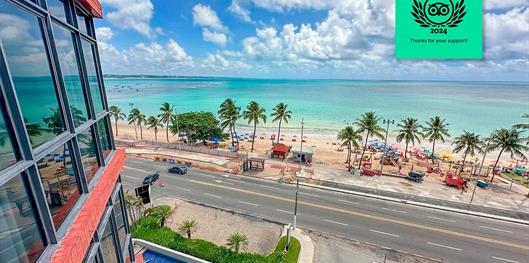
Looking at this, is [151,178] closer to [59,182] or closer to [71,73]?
[71,73]

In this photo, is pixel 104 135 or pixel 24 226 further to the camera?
pixel 104 135

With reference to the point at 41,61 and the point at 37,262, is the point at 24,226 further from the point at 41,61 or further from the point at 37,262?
the point at 41,61

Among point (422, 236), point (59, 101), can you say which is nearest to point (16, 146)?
point (59, 101)

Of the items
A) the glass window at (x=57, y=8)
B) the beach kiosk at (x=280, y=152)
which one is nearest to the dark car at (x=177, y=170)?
the beach kiosk at (x=280, y=152)

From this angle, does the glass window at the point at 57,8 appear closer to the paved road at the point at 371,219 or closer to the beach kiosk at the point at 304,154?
the paved road at the point at 371,219

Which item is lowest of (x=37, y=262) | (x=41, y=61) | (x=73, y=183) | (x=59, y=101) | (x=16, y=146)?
(x=37, y=262)

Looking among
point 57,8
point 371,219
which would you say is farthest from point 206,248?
point 57,8

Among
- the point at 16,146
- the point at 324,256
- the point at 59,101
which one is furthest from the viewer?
the point at 324,256
